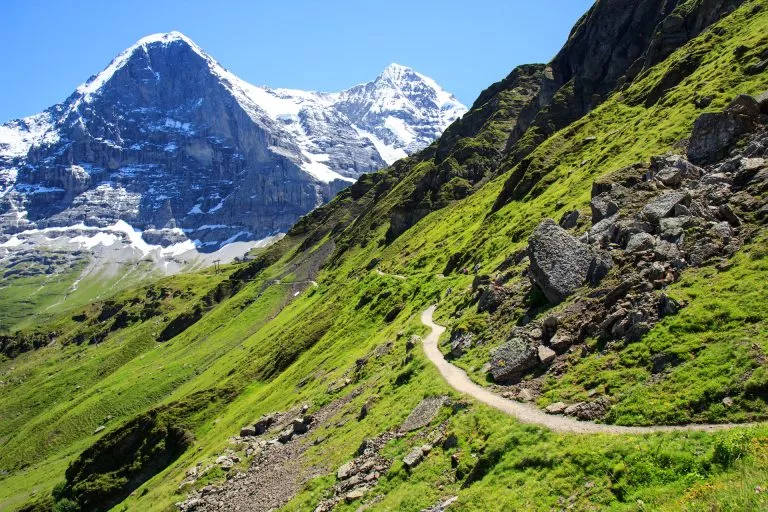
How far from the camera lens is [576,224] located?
4841 cm

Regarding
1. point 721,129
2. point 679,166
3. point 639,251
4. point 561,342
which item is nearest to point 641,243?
point 639,251

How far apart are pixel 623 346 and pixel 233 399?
84453mm

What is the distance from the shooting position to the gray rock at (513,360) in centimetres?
3275

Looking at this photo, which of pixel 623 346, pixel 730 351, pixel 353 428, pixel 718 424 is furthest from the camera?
pixel 353 428

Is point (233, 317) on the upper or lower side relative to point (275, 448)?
upper

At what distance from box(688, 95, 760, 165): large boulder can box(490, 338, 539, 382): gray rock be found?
22689 mm

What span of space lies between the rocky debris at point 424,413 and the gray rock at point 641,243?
16104 millimetres

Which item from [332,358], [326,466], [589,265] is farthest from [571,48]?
[326,466]

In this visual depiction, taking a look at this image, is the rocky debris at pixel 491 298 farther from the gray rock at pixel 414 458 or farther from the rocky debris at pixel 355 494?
the rocky debris at pixel 355 494

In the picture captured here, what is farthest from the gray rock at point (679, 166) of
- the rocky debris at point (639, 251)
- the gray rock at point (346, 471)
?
the gray rock at point (346, 471)

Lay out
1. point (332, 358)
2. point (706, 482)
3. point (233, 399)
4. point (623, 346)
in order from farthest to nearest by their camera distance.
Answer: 1. point (233, 399)
2. point (332, 358)
3. point (623, 346)
4. point (706, 482)

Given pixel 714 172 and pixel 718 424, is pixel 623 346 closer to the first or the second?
pixel 718 424

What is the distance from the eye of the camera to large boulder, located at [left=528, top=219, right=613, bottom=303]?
35781 mm

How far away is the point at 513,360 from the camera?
3341 centimetres
